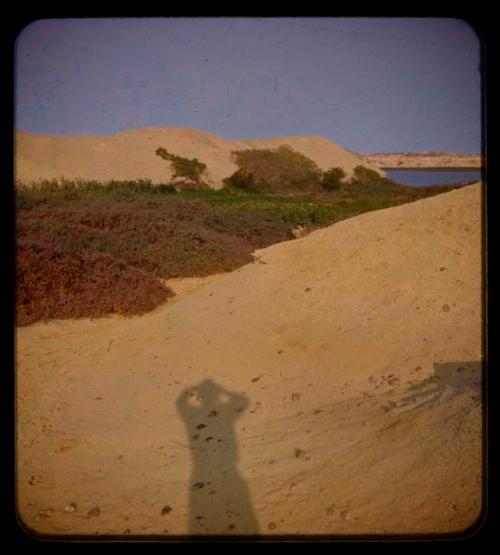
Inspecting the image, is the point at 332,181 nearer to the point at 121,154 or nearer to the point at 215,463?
the point at 121,154

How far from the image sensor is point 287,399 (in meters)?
5.14

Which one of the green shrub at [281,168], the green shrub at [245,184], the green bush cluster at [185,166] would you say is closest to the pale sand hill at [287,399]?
the green shrub at [245,184]

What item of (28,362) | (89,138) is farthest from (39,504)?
(89,138)

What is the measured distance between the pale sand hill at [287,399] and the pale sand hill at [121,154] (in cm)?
2611

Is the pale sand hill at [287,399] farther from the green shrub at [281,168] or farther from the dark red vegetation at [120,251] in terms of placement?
the green shrub at [281,168]

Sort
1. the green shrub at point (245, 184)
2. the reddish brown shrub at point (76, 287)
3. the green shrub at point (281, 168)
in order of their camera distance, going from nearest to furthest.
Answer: the reddish brown shrub at point (76, 287)
the green shrub at point (245, 184)
the green shrub at point (281, 168)

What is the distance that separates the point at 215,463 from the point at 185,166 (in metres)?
43.9

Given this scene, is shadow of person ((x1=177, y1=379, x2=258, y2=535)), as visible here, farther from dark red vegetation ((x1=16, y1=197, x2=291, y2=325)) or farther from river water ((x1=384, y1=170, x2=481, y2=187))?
river water ((x1=384, y1=170, x2=481, y2=187))

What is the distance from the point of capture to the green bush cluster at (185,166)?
4469 centimetres

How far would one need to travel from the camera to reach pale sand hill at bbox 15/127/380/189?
122 feet

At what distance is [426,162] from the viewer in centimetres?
5988

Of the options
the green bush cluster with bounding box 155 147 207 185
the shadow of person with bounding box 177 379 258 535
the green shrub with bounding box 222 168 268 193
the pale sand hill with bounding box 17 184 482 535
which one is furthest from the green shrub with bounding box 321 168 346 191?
the shadow of person with bounding box 177 379 258 535

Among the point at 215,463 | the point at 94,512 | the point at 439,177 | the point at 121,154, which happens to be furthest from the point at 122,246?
the point at 121,154

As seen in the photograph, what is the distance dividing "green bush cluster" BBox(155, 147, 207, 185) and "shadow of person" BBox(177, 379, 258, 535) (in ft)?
132
